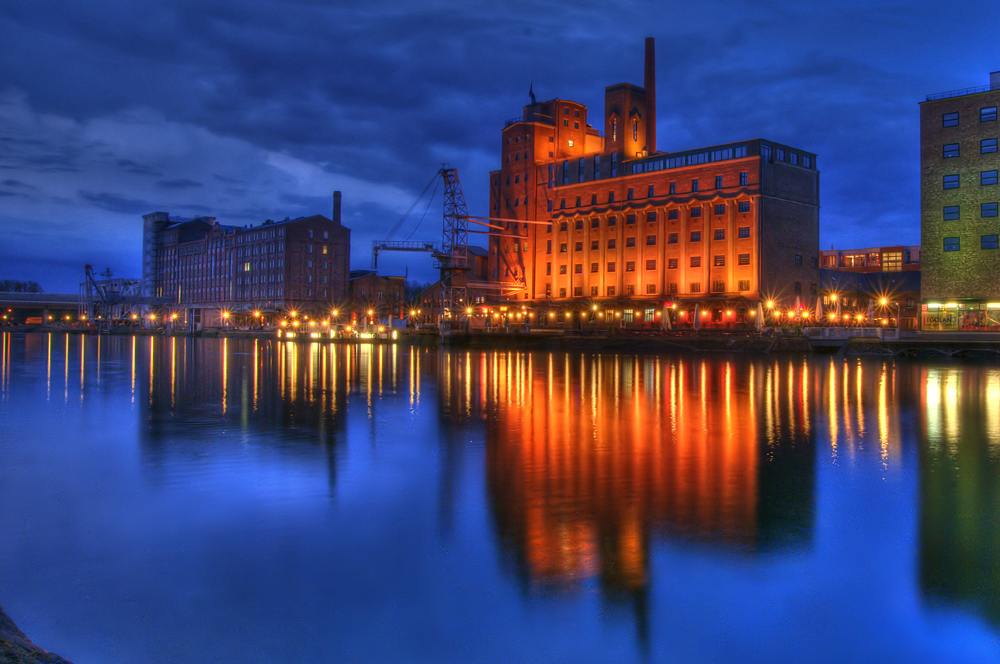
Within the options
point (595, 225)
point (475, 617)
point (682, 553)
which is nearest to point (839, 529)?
point (682, 553)

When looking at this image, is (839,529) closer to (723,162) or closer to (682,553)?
(682,553)

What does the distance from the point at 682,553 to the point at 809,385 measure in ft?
64.8

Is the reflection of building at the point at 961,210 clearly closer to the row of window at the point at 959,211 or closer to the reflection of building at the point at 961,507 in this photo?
the row of window at the point at 959,211

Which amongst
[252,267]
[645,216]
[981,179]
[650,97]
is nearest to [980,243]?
[981,179]

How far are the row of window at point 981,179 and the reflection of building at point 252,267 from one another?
9021cm

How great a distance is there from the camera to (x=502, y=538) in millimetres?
6535

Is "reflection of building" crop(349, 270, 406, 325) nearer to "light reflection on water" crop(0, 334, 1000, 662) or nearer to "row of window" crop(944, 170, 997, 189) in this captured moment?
"row of window" crop(944, 170, 997, 189)

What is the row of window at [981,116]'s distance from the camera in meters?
50.1

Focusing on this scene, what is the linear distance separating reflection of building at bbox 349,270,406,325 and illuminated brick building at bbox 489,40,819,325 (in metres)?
35.8

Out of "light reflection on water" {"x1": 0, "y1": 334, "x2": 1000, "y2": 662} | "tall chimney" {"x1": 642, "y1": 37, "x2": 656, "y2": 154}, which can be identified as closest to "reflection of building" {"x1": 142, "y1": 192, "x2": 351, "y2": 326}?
"tall chimney" {"x1": 642, "y1": 37, "x2": 656, "y2": 154}

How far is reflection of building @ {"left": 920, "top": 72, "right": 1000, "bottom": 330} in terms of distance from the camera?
50062 millimetres

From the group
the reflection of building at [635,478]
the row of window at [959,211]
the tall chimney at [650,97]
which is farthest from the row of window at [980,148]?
the reflection of building at [635,478]

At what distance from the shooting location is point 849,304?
7781cm

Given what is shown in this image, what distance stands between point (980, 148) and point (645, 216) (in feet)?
96.1
